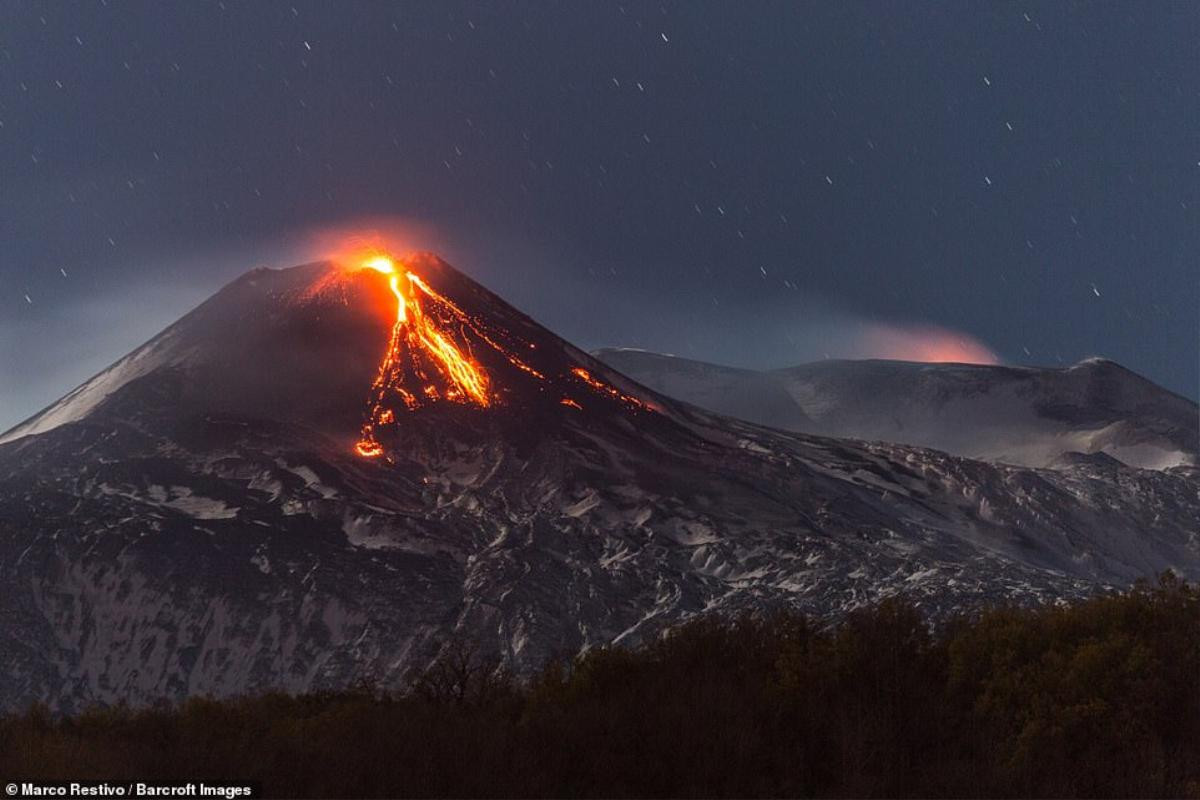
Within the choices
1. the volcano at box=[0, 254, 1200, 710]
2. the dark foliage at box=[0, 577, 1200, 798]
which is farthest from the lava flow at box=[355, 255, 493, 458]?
the dark foliage at box=[0, 577, 1200, 798]

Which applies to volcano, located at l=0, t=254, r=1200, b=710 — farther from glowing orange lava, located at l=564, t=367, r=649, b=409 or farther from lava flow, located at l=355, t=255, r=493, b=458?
glowing orange lava, located at l=564, t=367, r=649, b=409

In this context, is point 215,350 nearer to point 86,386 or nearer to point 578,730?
point 86,386

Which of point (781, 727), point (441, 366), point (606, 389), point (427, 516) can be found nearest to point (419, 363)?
point (441, 366)

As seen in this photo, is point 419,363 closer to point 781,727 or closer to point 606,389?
point 606,389

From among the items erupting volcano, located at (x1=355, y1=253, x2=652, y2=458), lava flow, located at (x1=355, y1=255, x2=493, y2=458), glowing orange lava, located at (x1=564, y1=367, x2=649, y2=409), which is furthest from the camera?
glowing orange lava, located at (x1=564, y1=367, x2=649, y2=409)

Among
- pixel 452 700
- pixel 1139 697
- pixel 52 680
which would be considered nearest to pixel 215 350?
pixel 52 680

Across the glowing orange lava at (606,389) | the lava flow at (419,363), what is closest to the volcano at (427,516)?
the lava flow at (419,363)

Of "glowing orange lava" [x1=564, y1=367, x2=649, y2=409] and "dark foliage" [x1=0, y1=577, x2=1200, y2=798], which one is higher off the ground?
"glowing orange lava" [x1=564, y1=367, x2=649, y2=409]
